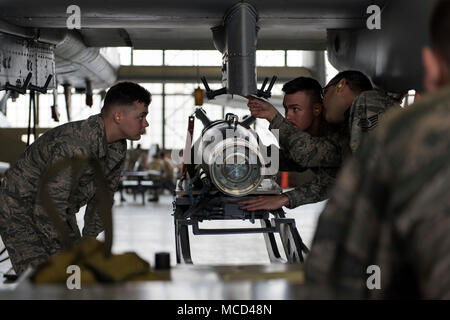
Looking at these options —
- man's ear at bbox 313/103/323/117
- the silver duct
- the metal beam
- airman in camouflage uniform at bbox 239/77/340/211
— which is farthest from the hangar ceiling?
the metal beam

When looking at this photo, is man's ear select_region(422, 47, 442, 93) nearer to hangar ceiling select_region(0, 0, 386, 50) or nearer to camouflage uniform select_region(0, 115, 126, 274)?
camouflage uniform select_region(0, 115, 126, 274)

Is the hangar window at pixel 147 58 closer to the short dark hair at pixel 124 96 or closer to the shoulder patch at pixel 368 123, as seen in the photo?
the short dark hair at pixel 124 96

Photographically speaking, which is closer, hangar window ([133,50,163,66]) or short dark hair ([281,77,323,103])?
short dark hair ([281,77,323,103])

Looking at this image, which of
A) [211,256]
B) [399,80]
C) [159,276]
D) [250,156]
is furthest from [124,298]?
[211,256]

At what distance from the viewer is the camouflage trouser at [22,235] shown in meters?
2.63

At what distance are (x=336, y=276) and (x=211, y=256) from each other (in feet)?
18.6

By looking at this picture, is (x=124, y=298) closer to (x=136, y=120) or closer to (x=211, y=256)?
(x=136, y=120)

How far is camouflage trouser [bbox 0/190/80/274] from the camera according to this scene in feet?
8.64

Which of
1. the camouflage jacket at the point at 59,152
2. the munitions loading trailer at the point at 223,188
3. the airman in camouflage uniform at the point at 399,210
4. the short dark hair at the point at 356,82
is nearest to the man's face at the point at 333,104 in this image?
the short dark hair at the point at 356,82

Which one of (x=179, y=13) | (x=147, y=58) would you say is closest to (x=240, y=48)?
(x=179, y=13)

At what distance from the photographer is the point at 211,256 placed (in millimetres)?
6395

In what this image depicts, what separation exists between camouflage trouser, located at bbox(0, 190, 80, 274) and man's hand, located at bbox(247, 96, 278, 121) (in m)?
1.23

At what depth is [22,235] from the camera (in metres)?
2.68

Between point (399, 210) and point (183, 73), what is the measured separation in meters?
10.4
